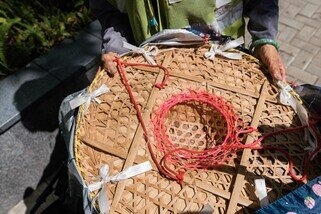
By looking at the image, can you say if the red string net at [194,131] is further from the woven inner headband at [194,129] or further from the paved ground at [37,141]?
the paved ground at [37,141]

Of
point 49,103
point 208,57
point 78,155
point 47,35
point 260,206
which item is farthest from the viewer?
point 47,35

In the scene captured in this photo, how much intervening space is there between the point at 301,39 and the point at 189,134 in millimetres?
2117

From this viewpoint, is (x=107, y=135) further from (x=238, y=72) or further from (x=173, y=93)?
(x=238, y=72)

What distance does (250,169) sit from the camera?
1247mm

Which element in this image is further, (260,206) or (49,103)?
(49,103)

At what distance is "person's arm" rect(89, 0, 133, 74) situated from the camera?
1645mm

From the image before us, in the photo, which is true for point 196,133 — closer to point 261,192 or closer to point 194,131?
point 194,131

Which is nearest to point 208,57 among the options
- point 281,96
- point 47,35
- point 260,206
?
point 281,96

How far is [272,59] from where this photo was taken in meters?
1.48

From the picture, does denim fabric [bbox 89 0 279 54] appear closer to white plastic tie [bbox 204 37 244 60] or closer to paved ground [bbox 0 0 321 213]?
white plastic tie [bbox 204 37 244 60]

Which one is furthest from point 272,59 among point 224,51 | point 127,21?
point 127,21

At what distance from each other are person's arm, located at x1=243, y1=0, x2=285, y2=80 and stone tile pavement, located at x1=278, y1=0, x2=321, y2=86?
1.40m

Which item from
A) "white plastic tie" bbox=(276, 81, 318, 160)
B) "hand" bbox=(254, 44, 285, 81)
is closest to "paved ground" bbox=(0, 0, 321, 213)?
"hand" bbox=(254, 44, 285, 81)

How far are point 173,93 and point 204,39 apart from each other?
0.27 meters
